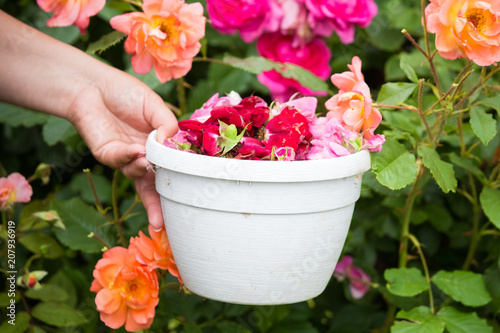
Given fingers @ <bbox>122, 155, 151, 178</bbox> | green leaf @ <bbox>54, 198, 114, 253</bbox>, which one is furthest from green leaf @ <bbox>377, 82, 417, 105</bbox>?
green leaf @ <bbox>54, 198, 114, 253</bbox>

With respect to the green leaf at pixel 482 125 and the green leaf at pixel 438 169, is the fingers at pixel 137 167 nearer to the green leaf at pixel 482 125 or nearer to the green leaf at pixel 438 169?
→ the green leaf at pixel 438 169

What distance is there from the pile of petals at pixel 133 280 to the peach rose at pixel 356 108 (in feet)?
1.25

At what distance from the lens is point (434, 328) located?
38.7 inches

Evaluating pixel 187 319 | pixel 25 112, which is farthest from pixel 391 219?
pixel 25 112

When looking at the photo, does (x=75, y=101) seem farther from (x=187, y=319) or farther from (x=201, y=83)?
(x=187, y=319)

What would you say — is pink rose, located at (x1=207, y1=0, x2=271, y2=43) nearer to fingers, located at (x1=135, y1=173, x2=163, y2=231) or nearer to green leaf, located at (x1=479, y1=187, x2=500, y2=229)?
fingers, located at (x1=135, y1=173, x2=163, y2=231)

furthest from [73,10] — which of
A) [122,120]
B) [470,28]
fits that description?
[470,28]

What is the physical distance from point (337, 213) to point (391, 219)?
58cm

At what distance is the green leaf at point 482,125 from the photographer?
0.94 meters

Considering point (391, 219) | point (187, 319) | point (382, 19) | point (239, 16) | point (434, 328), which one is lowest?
point (187, 319)

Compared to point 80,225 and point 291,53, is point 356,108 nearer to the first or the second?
point 291,53

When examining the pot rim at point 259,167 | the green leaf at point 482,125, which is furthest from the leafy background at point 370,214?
the pot rim at point 259,167

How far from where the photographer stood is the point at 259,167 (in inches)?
29.9

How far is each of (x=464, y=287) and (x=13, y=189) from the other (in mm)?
965
